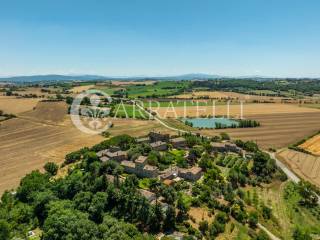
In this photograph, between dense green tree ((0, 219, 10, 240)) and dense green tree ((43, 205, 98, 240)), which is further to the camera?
dense green tree ((0, 219, 10, 240))

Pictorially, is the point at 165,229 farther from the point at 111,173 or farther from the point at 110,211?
the point at 111,173

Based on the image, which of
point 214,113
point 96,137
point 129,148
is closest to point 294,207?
point 129,148

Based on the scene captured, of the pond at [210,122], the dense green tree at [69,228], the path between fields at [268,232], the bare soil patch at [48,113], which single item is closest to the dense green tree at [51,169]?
the dense green tree at [69,228]

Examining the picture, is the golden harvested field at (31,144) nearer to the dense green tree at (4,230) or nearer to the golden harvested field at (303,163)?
the dense green tree at (4,230)

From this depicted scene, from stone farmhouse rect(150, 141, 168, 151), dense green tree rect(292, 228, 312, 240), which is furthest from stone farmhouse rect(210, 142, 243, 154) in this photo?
dense green tree rect(292, 228, 312, 240)

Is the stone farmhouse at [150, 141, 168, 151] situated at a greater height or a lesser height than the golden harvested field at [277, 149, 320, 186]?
greater

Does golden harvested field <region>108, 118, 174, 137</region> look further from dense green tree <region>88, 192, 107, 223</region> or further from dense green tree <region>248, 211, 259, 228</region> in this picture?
dense green tree <region>248, 211, 259, 228</region>
